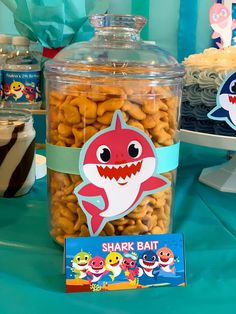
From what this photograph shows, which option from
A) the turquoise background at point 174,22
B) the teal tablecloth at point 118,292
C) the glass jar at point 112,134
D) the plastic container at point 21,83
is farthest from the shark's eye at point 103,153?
the turquoise background at point 174,22

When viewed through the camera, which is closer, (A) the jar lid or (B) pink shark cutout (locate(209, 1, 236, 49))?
(A) the jar lid

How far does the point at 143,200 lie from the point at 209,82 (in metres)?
0.43

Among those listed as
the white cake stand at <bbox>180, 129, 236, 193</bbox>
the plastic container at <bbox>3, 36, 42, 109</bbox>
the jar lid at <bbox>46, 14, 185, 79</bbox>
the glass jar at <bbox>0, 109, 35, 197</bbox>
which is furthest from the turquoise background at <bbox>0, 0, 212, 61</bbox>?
the jar lid at <bbox>46, 14, 185, 79</bbox>

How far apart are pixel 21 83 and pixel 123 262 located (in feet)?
2.46

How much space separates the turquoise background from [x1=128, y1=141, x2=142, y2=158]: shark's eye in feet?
3.30

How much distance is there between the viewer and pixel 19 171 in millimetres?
846

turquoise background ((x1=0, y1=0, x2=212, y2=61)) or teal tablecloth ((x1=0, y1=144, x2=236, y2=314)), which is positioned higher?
turquoise background ((x1=0, y1=0, x2=212, y2=61))

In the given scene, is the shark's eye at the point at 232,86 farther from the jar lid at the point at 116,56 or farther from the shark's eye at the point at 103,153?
the shark's eye at the point at 103,153

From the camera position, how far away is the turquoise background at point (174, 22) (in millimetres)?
1511

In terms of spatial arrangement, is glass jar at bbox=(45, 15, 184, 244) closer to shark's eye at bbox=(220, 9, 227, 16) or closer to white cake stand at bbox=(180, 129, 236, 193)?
white cake stand at bbox=(180, 129, 236, 193)

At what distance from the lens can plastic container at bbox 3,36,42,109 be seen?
1.18 m

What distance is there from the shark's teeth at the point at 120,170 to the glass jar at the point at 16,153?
31 centimetres

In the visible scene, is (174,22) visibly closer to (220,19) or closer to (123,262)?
(220,19)

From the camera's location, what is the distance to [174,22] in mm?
1542
